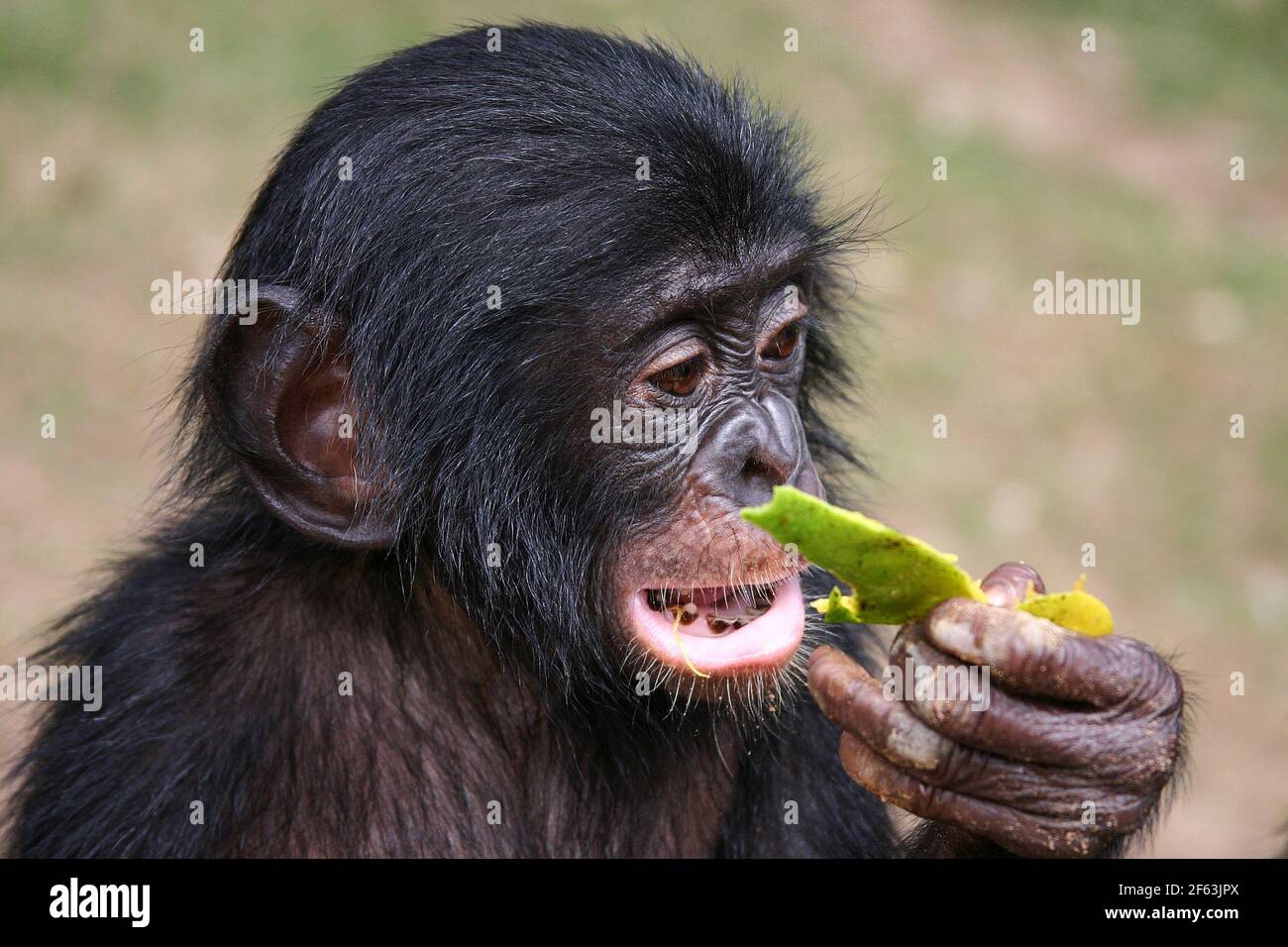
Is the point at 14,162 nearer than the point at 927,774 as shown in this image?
No

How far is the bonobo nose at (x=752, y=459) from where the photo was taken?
173 inches

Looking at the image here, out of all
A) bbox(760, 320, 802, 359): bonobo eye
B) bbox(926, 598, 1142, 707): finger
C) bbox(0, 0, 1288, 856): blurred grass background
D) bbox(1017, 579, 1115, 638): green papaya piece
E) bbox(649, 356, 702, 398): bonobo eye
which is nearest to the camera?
bbox(926, 598, 1142, 707): finger

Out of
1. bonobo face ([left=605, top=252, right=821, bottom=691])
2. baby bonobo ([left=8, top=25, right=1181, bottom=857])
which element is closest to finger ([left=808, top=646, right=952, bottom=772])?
baby bonobo ([left=8, top=25, right=1181, bottom=857])

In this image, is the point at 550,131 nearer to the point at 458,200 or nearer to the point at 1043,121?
the point at 458,200

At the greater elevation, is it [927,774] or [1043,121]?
[1043,121]

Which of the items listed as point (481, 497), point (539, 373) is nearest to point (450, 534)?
point (481, 497)

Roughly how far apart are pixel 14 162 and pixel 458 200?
999cm

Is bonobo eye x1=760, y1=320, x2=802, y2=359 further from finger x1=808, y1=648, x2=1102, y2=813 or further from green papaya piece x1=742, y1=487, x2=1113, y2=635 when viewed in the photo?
finger x1=808, y1=648, x2=1102, y2=813

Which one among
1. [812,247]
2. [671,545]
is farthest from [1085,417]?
[671,545]

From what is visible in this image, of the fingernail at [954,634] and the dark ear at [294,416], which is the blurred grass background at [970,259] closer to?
the dark ear at [294,416]

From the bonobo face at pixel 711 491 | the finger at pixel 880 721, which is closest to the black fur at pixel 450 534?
the bonobo face at pixel 711 491

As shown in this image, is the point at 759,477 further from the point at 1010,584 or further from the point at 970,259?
the point at 970,259

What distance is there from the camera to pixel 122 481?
10.4m

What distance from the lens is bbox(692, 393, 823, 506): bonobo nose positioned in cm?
439
